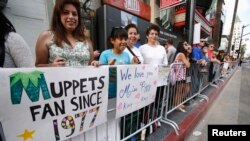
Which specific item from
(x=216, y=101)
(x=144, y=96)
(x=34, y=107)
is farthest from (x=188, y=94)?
(x=34, y=107)

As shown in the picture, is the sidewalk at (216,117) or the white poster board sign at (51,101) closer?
the white poster board sign at (51,101)

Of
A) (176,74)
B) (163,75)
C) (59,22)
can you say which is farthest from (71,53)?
(176,74)

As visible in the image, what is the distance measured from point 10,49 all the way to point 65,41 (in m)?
0.54

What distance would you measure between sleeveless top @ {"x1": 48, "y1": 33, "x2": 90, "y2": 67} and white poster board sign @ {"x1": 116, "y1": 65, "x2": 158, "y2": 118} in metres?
0.42

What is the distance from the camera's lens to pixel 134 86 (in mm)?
2318

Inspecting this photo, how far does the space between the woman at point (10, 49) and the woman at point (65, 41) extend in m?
0.24

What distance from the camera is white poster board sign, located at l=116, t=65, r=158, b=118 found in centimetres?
209

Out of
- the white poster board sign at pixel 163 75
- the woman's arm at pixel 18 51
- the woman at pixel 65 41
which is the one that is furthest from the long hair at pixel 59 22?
the white poster board sign at pixel 163 75

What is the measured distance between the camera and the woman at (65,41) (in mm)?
1811

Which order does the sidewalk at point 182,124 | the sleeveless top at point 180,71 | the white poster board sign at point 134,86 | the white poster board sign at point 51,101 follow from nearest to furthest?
the white poster board sign at point 51,101 → the white poster board sign at point 134,86 → the sidewalk at point 182,124 → the sleeveless top at point 180,71

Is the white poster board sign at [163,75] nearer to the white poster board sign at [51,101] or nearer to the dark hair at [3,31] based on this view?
the white poster board sign at [51,101]

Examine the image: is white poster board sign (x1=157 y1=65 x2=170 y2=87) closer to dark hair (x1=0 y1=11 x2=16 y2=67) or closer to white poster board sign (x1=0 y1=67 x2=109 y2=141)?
white poster board sign (x1=0 y1=67 x2=109 y2=141)

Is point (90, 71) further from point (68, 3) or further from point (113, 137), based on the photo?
point (113, 137)

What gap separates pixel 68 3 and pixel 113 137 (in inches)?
68.3
